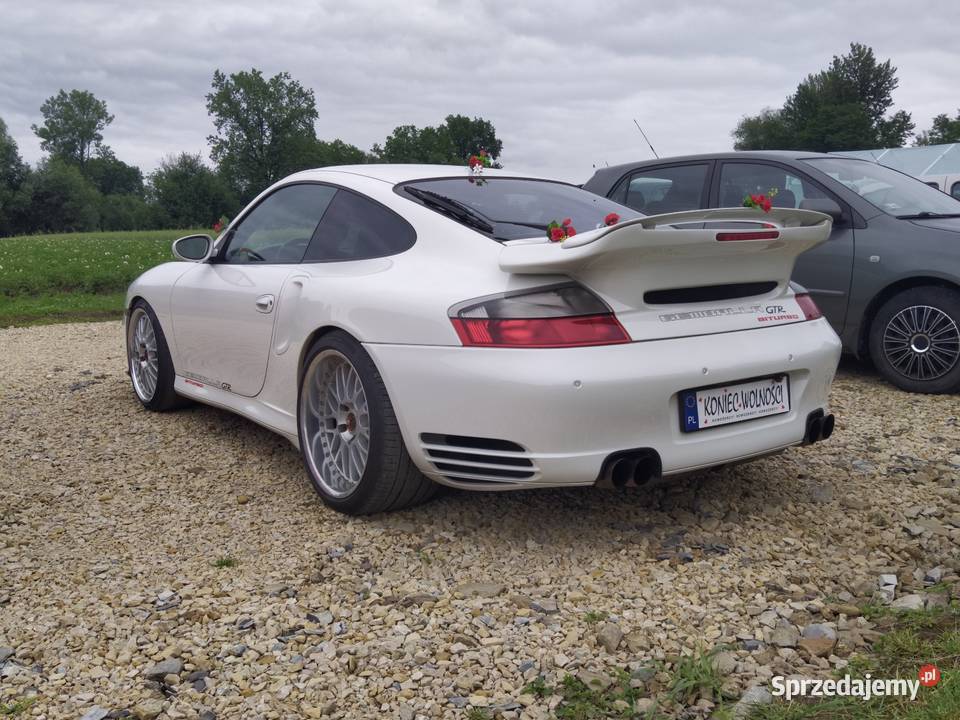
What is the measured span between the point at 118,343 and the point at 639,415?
712 centimetres

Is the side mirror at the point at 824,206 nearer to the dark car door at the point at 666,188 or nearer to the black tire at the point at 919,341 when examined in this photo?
the black tire at the point at 919,341

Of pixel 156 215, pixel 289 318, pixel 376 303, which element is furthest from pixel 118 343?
pixel 156 215

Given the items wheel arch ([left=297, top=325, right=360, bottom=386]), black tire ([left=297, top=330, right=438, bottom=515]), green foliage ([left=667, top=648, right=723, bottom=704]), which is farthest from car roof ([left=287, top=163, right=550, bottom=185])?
green foliage ([left=667, top=648, right=723, bottom=704])

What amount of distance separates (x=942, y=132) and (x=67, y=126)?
292ft

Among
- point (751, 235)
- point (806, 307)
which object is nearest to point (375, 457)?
point (751, 235)

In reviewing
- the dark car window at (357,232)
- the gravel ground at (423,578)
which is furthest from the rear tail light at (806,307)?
the dark car window at (357,232)

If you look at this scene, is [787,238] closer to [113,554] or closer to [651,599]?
[651,599]

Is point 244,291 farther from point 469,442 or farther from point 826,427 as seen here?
point 826,427

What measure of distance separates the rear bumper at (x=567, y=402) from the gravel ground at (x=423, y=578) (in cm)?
39

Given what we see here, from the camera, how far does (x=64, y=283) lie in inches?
566

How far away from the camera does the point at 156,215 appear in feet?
275

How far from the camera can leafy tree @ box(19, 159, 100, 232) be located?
2518 inches

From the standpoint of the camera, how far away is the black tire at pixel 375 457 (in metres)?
3.48

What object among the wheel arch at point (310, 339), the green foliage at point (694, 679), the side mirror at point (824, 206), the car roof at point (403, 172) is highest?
the car roof at point (403, 172)
